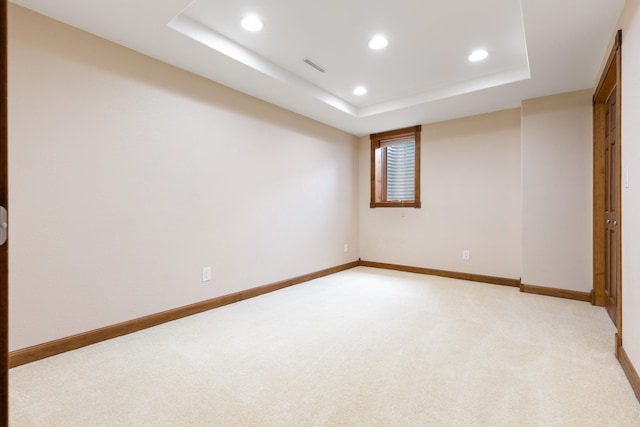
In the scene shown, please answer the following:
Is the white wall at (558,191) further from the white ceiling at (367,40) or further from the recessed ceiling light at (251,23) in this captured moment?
the recessed ceiling light at (251,23)

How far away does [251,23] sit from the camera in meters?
2.29

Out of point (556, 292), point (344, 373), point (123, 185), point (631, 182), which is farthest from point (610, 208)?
point (123, 185)

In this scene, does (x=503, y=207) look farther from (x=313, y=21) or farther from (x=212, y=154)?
(x=212, y=154)

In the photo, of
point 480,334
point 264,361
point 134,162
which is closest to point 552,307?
point 480,334

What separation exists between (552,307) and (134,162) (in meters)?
3.96

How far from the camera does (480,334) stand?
2.31 metres

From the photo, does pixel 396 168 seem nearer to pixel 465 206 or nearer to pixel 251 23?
pixel 465 206

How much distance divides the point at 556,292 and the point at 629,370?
1.90 m

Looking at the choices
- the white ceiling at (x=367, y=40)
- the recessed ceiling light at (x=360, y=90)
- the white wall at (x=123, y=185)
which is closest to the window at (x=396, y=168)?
the white ceiling at (x=367, y=40)

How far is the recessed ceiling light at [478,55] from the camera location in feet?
8.81

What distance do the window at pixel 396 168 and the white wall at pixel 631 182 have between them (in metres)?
2.75

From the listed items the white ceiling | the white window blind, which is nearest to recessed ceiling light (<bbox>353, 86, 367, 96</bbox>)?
the white ceiling

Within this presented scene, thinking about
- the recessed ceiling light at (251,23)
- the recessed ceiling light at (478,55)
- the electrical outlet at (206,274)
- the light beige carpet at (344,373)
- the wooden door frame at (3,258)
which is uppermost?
the recessed ceiling light at (478,55)

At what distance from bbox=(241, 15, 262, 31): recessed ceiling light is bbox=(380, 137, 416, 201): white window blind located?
3.05 m
